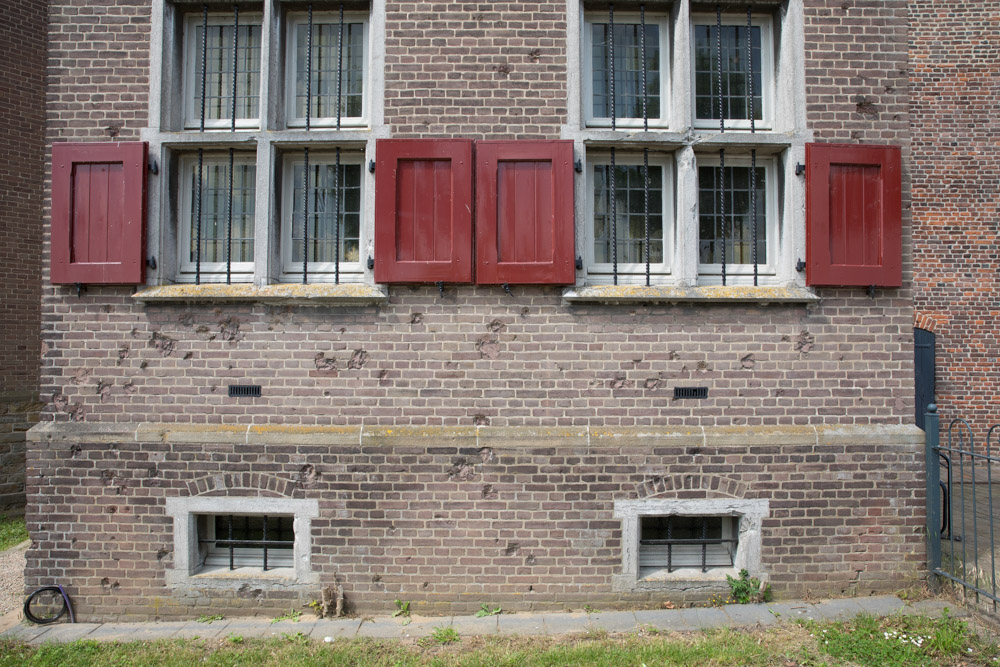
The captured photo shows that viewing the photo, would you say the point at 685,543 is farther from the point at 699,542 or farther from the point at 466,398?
the point at 466,398

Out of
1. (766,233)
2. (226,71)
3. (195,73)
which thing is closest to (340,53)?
(226,71)

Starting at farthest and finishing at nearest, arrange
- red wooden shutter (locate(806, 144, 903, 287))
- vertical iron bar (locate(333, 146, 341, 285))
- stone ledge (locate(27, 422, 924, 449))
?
vertical iron bar (locate(333, 146, 341, 285)), red wooden shutter (locate(806, 144, 903, 287)), stone ledge (locate(27, 422, 924, 449))

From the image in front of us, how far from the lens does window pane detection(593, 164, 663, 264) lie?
511 centimetres

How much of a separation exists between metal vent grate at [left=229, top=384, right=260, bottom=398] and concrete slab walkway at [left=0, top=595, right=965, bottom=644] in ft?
5.78

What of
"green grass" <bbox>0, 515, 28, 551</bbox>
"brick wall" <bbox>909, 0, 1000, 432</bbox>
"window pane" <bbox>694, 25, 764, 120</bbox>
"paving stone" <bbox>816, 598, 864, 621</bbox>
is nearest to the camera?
"paving stone" <bbox>816, 598, 864, 621</bbox>

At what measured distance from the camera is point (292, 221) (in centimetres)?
515

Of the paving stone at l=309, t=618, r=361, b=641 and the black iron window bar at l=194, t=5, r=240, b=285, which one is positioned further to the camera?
the black iron window bar at l=194, t=5, r=240, b=285

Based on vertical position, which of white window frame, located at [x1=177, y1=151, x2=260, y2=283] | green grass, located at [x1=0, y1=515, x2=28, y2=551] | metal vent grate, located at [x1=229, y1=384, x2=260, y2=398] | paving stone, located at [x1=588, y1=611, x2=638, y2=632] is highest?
white window frame, located at [x1=177, y1=151, x2=260, y2=283]

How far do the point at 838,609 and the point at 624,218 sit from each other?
350cm

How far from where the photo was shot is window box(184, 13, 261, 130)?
5.21 m

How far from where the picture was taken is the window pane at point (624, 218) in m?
5.11

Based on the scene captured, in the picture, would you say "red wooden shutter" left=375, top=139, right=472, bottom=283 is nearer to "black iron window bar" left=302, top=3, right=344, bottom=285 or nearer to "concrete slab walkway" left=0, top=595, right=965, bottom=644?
"black iron window bar" left=302, top=3, right=344, bottom=285

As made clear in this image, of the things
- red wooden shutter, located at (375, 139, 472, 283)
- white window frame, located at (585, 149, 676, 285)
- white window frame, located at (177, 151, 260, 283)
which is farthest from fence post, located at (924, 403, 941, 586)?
white window frame, located at (177, 151, 260, 283)

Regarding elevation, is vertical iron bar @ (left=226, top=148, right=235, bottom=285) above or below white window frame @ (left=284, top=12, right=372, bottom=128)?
below
